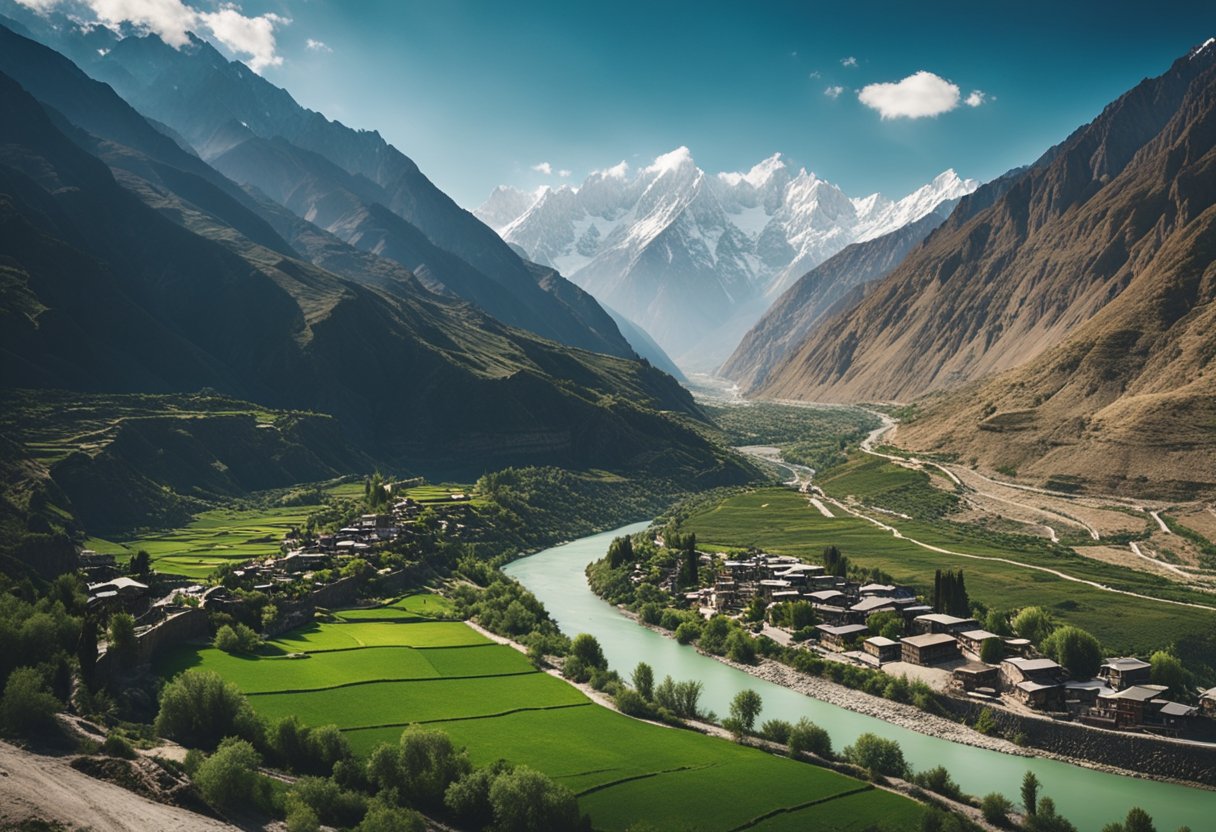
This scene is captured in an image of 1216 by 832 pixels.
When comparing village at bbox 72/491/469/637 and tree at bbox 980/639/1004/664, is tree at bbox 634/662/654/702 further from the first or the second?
village at bbox 72/491/469/637

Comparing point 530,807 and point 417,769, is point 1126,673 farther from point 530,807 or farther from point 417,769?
point 417,769

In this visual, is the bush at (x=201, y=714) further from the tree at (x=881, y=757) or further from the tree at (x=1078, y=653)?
the tree at (x=1078, y=653)

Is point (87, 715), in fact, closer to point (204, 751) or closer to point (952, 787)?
point (204, 751)

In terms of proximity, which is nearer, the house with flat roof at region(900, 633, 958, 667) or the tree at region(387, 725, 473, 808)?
the tree at region(387, 725, 473, 808)

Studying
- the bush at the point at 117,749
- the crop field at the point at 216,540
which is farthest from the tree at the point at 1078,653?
the crop field at the point at 216,540

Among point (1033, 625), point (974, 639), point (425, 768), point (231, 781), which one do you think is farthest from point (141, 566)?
point (1033, 625)

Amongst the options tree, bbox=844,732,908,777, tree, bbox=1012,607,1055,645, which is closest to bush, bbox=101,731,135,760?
Result: tree, bbox=844,732,908,777
